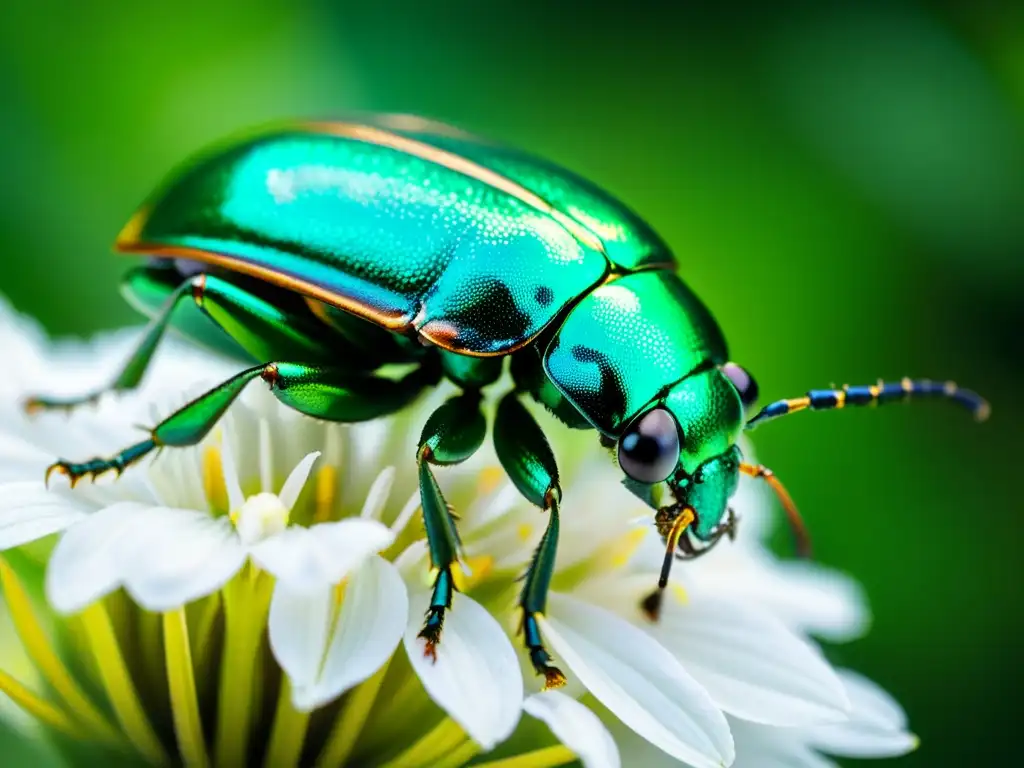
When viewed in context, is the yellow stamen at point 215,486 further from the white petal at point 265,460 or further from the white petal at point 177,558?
the white petal at point 177,558

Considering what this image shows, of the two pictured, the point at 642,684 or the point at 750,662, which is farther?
the point at 750,662

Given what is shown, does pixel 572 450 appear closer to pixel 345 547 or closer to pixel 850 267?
pixel 345 547

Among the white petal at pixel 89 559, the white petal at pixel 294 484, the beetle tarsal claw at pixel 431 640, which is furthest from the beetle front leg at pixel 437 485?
the white petal at pixel 89 559

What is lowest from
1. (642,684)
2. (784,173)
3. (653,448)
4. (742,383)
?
(642,684)

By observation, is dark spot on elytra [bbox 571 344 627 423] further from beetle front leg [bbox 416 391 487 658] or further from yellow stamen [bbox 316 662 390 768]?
yellow stamen [bbox 316 662 390 768]

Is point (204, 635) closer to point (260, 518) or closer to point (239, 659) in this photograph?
point (239, 659)

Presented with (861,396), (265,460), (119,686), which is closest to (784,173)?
(861,396)

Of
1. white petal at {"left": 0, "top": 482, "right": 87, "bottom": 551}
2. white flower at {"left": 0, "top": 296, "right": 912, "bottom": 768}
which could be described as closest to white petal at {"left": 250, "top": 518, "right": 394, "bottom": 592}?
white flower at {"left": 0, "top": 296, "right": 912, "bottom": 768}
